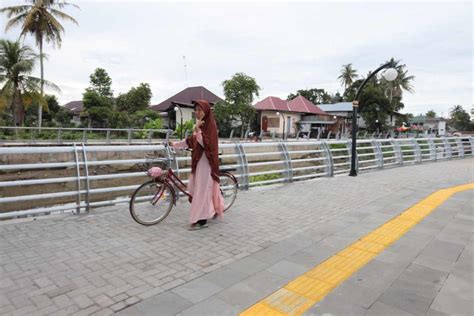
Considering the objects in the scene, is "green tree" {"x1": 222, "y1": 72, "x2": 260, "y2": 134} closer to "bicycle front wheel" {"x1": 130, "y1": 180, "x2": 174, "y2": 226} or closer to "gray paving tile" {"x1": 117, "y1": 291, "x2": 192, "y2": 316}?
"bicycle front wheel" {"x1": 130, "y1": 180, "x2": 174, "y2": 226}

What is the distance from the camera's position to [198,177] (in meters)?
4.70

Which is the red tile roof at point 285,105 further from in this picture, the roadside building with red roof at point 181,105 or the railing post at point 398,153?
the railing post at point 398,153

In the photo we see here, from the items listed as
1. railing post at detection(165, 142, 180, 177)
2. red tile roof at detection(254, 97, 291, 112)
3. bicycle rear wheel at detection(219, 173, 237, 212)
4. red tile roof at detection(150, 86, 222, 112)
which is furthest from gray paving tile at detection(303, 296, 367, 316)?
red tile roof at detection(150, 86, 222, 112)

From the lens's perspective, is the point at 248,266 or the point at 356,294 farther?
the point at 248,266

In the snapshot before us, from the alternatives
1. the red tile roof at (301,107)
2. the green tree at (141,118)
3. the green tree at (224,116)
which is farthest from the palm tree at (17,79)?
the red tile roof at (301,107)

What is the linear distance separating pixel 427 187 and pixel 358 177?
1821 mm

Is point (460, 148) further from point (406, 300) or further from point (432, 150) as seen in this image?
point (406, 300)

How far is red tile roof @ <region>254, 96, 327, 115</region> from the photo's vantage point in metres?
43.0

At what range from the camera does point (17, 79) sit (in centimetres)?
2417

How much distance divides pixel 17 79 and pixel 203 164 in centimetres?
2488

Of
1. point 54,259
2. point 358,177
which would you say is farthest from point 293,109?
point 54,259

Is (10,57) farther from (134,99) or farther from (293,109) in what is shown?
(293,109)

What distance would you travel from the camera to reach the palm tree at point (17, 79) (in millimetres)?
23797

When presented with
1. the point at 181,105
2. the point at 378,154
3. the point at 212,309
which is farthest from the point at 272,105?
the point at 212,309
